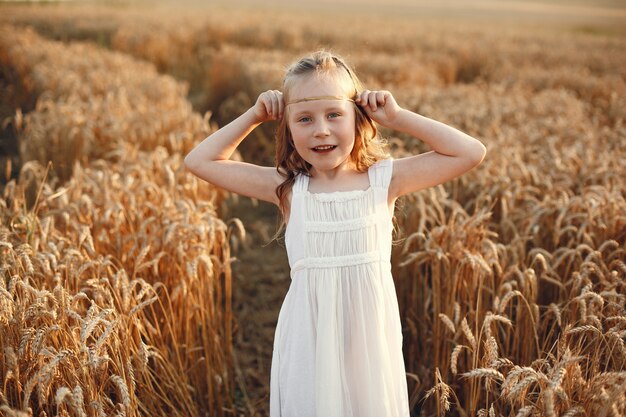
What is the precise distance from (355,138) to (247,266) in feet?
8.46

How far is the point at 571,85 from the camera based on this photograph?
340 inches

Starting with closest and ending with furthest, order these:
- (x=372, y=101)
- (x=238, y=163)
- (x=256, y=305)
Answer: (x=372, y=101) < (x=238, y=163) < (x=256, y=305)

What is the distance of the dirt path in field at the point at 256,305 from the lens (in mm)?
3068

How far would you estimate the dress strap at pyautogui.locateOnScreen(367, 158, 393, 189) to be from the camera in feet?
6.45

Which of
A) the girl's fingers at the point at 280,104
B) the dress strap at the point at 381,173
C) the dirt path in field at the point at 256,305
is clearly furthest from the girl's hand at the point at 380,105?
the dirt path in field at the point at 256,305

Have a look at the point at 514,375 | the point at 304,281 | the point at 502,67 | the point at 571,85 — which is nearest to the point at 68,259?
the point at 304,281

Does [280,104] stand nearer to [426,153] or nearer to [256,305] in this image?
[426,153]

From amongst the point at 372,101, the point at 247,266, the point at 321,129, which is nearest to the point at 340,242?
the point at 321,129

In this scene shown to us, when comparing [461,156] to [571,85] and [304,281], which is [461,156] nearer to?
[304,281]

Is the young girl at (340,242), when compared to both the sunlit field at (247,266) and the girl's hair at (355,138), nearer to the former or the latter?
the girl's hair at (355,138)

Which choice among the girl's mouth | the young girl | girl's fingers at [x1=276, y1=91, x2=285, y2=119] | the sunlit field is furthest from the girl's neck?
the sunlit field

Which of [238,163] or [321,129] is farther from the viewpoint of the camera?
[238,163]

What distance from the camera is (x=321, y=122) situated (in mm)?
1875

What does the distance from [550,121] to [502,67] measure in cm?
625
